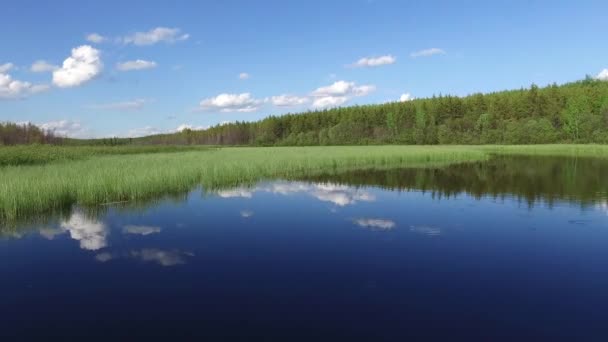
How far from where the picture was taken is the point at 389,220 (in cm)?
1368

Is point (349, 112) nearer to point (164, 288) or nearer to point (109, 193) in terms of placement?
point (109, 193)

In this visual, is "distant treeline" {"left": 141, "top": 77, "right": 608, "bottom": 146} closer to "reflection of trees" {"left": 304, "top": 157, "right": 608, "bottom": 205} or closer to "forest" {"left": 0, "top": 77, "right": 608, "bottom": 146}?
"forest" {"left": 0, "top": 77, "right": 608, "bottom": 146}

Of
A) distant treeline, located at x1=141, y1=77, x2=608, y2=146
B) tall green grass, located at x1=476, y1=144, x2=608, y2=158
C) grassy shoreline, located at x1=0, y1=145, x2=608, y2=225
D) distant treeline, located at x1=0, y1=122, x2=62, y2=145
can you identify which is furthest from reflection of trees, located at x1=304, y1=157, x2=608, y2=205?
distant treeline, located at x1=141, y1=77, x2=608, y2=146

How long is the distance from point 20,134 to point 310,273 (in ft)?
207

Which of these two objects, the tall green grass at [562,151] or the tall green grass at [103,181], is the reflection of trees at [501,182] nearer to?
the tall green grass at [103,181]

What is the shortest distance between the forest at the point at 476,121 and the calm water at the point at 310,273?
181 feet

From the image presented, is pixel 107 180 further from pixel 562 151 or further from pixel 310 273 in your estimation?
pixel 562 151

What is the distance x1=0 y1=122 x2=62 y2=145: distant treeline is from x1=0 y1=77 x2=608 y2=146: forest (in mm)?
158

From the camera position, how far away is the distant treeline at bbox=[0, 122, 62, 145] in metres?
54.3

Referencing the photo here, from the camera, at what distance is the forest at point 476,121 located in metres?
76.6

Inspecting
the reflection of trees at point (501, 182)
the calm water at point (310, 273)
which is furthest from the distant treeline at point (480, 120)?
the calm water at point (310, 273)

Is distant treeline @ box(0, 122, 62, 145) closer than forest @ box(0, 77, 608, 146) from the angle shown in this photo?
Yes

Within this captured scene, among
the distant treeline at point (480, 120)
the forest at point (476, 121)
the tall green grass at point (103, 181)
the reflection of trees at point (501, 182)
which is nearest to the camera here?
the tall green grass at point (103, 181)

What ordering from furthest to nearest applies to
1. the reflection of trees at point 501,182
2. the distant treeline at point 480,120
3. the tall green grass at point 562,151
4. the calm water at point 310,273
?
the distant treeline at point 480,120 < the tall green grass at point 562,151 < the reflection of trees at point 501,182 < the calm water at point 310,273
